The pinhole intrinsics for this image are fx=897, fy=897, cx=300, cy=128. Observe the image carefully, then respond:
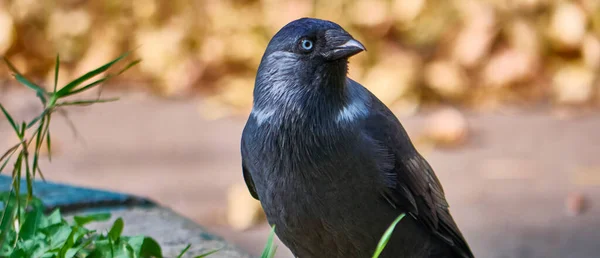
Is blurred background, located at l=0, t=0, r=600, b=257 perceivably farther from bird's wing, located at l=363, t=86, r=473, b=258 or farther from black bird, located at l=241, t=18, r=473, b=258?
black bird, located at l=241, t=18, r=473, b=258

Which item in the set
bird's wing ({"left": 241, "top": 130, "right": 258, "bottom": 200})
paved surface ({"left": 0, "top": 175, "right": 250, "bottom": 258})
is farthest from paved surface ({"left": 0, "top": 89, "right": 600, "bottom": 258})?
bird's wing ({"left": 241, "top": 130, "right": 258, "bottom": 200})

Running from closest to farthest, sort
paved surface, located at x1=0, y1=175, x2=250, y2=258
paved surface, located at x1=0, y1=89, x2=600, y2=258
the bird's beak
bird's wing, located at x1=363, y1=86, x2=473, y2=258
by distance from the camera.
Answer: the bird's beak < bird's wing, located at x1=363, y1=86, x2=473, y2=258 < paved surface, located at x1=0, y1=175, x2=250, y2=258 < paved surface, located at x1=0, y1=89, x2=600, y2=258

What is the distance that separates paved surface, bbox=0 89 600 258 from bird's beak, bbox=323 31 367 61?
79.1 inches

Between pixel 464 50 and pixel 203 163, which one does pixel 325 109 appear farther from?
pixel 464 50

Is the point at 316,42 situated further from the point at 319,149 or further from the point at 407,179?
the point at 407,179

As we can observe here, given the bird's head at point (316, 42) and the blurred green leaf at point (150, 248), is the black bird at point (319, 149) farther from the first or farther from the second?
the blurred green leaf at point (150, 248)

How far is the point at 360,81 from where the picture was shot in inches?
246

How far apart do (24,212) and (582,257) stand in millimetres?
2692

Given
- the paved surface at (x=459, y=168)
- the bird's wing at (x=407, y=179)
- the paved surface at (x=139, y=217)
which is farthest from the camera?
the paved surface at (x=459, y=168)

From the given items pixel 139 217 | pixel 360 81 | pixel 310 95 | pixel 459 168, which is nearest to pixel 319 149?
pixel 310 95

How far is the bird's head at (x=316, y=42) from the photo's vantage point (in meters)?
2.39

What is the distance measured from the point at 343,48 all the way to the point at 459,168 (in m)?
3.10

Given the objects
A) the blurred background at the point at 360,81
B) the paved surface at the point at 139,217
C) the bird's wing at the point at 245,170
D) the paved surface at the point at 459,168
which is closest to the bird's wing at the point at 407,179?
the bird's wing at the point at 245,170

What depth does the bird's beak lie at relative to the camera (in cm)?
236
